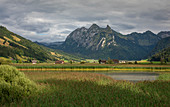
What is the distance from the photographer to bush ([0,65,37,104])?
11062 mm

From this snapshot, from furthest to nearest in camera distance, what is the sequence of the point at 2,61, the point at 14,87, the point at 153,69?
the point at 2,61
the point at 153,69
the point at 14,87

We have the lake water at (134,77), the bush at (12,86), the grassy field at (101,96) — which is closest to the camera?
the grassy field at (101,96)

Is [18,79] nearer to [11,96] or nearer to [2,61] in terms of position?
[11,96]

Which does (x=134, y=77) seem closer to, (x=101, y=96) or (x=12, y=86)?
(x=101, y=96)

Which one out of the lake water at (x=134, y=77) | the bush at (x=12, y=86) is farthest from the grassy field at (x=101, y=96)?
the lake water at (x=134, y=77)

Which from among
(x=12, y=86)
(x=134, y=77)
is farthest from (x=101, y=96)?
(x=134, y=77)

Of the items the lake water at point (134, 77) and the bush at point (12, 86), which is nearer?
the bush at point (12, 86)

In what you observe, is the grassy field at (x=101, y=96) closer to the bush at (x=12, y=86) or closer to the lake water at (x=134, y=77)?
the bush at (x=12, y=86)

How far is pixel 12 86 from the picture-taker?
37.3 feet

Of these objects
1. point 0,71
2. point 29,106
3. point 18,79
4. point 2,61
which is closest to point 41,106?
point 29,106

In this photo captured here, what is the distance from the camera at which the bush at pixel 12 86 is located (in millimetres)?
11062

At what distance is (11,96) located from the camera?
36.1 feet

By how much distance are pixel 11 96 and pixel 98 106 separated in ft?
18.3

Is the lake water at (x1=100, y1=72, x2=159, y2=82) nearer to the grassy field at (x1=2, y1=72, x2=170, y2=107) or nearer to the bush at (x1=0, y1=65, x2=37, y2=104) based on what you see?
the grassy field at (x1=2, y1=72, x2=170, y2=107)
